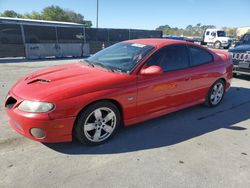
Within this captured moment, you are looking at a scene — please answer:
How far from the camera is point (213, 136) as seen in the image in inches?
163

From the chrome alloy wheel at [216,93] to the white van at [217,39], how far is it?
2645cm

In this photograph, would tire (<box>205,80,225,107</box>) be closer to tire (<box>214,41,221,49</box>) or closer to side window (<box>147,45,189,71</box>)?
side window (<box>147,45,189,71</box>)

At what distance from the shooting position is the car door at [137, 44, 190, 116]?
399 cm

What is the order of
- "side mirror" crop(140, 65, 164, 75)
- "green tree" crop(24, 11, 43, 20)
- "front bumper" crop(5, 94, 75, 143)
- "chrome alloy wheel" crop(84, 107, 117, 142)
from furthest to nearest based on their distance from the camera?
"green tree" crop(24, 11, 43, 20) → "side mirror" crop(140, 65, 164, 75) → "chrome alloy wheel" crop(84, 107, 117, 142) → "front bumper" crop(5, 94, 75, 143)

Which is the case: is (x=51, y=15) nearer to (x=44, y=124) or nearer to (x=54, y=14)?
(x=54, y=14)

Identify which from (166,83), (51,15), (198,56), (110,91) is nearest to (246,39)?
(198,56)

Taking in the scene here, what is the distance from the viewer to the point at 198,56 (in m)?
5.07

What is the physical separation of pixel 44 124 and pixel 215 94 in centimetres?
384

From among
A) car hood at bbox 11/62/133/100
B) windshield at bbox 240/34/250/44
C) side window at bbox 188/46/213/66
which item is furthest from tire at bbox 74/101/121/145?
windshield at bbox 240/34/250/44

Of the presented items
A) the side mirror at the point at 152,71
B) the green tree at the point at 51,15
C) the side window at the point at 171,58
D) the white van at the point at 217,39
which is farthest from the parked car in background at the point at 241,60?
the green tree at the point at 51,15

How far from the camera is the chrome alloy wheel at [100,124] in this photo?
355cm

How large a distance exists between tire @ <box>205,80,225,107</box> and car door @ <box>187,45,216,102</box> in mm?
193

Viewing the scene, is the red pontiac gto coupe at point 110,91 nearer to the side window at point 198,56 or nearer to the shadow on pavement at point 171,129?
the side window at point 198,56

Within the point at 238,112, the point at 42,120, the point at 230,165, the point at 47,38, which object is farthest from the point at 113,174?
the point at 47,38
